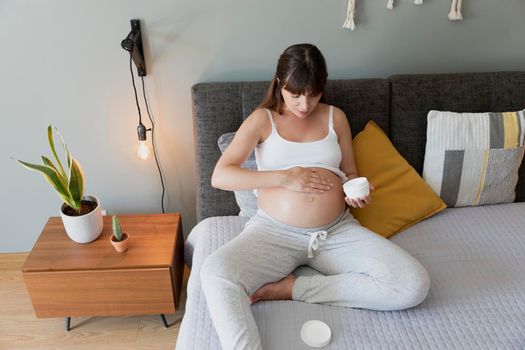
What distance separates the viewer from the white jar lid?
4.07 feet

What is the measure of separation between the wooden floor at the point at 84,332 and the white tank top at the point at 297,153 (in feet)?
2.66

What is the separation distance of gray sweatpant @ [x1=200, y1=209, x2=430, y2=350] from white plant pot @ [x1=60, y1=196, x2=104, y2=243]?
0.59 m

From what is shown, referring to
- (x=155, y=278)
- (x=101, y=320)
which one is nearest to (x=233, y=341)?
(x=155, y=278)

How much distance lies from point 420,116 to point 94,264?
138cm

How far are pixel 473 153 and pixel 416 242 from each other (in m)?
0.45

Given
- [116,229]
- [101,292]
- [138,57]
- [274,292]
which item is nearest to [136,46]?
[138,57]

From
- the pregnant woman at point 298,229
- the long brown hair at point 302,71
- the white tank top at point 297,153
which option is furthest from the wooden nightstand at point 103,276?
the long brown hair at point 302,71

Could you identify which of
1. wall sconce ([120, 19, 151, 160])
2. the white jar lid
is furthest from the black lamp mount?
the white jar lid

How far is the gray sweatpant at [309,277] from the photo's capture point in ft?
4.20

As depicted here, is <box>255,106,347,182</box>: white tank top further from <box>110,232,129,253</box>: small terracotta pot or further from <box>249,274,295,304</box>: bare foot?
<box>110,232,129,253</box>: small terracotta pot

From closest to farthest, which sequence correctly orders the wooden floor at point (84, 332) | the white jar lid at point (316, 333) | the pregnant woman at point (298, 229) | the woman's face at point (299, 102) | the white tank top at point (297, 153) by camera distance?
1. the white jar lid at point (316, 333)
2. the pregnant woman at point (298, 229)
3. the woman's face at point (299, 102)
4. the white tank top at point (297, 153)
5. the wooden floor at point (84, 332)

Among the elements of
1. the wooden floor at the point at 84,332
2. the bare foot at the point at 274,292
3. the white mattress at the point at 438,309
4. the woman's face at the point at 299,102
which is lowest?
the wooden floor at the point at 84,332

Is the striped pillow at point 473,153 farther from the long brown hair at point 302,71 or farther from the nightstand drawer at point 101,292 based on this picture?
the nightstand drawer at point 101,292

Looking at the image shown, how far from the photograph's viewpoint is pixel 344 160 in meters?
1.68
